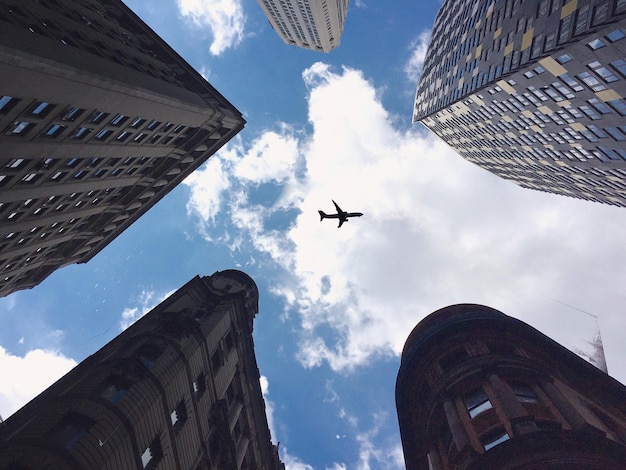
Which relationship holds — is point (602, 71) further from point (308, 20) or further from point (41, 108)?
point (308, 20)

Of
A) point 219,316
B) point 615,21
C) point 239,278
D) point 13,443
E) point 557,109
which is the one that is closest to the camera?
point 13,443

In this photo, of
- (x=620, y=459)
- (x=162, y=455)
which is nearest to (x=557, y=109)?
(x=620, y=459)

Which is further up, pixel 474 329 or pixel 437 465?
pixel 474 329

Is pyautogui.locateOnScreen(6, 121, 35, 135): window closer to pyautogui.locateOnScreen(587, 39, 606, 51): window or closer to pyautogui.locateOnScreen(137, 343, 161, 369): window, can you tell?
pyautogui.locateOnScreen(137, 343, 161, 369): window

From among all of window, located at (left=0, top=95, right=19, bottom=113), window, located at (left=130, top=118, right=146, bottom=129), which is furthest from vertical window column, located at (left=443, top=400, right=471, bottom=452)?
window, located at (left=130, top=118, right=146, bottom=129)

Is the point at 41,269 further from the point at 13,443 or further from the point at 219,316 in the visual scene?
the point at 13,443

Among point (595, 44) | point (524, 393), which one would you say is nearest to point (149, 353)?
point (524, 393)

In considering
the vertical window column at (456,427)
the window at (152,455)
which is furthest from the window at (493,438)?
the window at (152,455)
